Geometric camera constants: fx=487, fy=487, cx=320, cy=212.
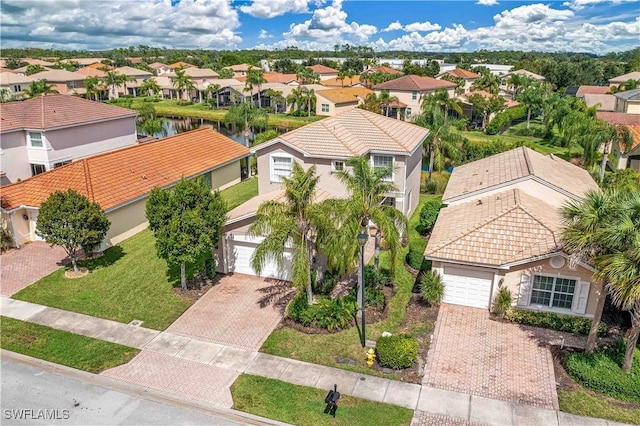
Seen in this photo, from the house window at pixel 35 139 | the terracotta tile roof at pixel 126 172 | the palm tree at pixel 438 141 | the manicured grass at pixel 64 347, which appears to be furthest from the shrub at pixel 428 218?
the house window at pixel 35 139

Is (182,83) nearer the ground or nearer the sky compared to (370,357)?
nearer the sky

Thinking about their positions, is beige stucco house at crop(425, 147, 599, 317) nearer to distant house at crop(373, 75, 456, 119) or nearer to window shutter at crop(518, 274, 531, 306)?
window shutter at crop(518, 274, 531, 306)

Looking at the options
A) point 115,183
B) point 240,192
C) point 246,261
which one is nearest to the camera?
point 246,261

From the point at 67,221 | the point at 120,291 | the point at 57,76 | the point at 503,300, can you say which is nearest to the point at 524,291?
the point at 503,300

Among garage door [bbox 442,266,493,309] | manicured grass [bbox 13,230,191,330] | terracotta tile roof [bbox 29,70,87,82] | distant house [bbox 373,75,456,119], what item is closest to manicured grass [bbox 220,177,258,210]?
manicured grass [bbox 13,230,191,330]

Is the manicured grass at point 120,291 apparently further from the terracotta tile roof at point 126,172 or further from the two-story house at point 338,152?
the two-story house at point 338,152

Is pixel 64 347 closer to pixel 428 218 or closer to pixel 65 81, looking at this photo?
pixel 428 218
